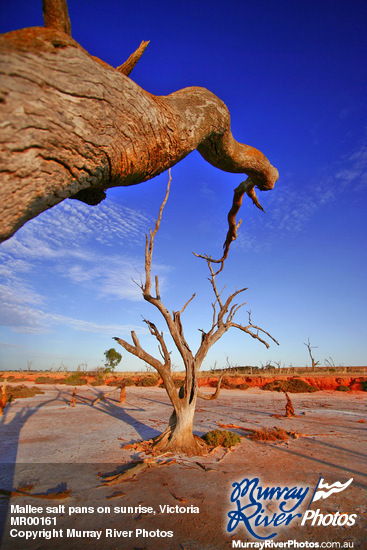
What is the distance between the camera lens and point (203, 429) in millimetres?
8766

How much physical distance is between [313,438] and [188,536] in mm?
5378

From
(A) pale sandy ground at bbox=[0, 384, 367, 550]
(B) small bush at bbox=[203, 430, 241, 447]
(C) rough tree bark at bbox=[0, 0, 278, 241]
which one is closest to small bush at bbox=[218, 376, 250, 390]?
(A) pale sandy ground at bbox=[0, 384, 367, 550]

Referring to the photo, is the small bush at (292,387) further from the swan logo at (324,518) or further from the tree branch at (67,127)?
the tree branch at (67,127)

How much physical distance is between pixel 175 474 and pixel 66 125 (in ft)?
18.6

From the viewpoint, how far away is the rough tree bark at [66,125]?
0.89 meters

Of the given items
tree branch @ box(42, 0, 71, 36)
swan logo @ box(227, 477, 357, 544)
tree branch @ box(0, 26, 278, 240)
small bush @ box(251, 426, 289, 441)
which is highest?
tree branch @ box(42, 0, 71, 36)

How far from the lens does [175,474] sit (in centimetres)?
500

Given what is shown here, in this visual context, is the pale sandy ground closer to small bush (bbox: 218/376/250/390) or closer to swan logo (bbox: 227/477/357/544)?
swan logo (bbox: 227/477/357/544)

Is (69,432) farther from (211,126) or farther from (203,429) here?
(211,126)

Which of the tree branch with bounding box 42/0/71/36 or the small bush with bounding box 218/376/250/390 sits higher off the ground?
the tree branch with bounding box 42/0/71/36

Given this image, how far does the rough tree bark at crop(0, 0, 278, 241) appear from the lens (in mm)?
886

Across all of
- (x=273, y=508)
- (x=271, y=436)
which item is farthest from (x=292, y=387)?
(x=273, y=508)

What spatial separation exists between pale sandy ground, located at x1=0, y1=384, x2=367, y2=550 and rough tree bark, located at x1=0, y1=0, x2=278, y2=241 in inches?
153

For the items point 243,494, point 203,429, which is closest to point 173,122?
point 243,494
